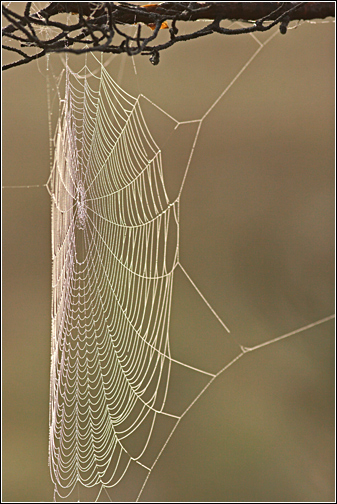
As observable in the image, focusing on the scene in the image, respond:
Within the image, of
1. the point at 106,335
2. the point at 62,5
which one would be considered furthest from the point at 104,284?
the point at 62,5

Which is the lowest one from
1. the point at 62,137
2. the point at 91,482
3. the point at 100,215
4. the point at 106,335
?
the point at 91,482

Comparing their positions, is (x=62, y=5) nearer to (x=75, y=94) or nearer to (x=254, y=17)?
(x=254, y=17)

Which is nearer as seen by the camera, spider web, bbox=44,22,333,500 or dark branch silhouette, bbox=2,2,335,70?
dark branch silhouette, bbox=2,2,335,70

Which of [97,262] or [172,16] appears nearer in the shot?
[172,16]

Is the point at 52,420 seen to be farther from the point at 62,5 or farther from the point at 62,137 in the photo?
the point at 62,5

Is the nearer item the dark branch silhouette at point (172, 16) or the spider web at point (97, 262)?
the dark branch silhouette at point (172, 16)

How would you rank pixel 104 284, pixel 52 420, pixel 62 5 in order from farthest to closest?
pixel 104 284, pixel 52 420, pixel 62 5

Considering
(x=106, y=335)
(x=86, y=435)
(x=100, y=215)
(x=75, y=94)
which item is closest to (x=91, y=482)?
(x=86, y=435)

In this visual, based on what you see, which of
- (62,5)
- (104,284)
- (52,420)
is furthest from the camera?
(104,284)

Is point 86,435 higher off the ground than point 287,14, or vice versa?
point 287,14

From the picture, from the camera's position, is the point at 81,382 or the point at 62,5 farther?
the point at 81,382
